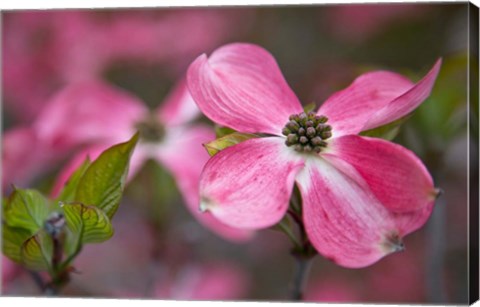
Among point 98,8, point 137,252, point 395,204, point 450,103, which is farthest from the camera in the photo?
point 137,252

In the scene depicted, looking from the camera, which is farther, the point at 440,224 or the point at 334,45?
the point at 334,45

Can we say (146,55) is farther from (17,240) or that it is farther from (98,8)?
(17,240)

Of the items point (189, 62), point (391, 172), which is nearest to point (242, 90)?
point (391, 172)

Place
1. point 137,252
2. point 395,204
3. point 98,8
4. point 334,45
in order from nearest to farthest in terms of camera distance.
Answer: point 395,204
point 98,8
point 137,252
point 334,45

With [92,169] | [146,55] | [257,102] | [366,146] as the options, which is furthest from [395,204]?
[146,55]

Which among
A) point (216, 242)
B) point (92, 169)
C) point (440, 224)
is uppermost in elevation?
point (92, 169)

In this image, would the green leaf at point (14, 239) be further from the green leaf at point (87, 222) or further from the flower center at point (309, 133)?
the flower center at point (309, 133)
